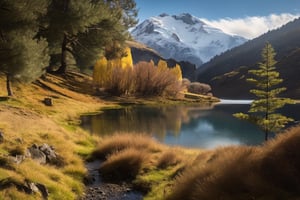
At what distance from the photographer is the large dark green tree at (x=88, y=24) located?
3091cm

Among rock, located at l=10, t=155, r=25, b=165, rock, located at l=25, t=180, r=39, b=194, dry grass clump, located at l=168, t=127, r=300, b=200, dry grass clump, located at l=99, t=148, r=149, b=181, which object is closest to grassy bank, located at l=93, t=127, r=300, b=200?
dry grass clump, located at l=168, t=127, r=300, b=200

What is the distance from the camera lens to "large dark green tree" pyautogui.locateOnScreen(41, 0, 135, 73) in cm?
3091

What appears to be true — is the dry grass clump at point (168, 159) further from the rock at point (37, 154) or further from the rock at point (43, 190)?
the rock at point (43, 190)

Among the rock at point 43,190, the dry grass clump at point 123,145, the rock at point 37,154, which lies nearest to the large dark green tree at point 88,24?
the dry grass clump at point 123,145

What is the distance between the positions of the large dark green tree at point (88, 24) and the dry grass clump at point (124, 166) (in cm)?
1483

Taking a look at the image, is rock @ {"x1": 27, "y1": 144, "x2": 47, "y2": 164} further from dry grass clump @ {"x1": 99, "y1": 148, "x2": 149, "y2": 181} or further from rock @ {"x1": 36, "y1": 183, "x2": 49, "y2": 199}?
rock @ {"x1": 36, "y1": 183, "x2": 49, "y2": 199}

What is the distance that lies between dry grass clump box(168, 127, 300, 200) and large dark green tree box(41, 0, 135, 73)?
2110 cm

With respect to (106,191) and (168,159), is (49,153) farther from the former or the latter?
(168,159)

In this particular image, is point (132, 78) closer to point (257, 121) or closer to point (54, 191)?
point (257, 121)

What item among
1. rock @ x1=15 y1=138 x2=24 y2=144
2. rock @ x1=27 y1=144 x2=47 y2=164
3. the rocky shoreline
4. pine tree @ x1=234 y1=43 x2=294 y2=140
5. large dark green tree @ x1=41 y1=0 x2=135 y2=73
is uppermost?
large dark green tree @ x1=41 y1=0 x2=135 y2=73

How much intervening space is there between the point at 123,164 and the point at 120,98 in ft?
253

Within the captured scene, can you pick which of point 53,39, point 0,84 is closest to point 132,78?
point 0,84

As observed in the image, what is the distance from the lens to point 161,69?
373ft

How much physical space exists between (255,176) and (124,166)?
30.0 ft
